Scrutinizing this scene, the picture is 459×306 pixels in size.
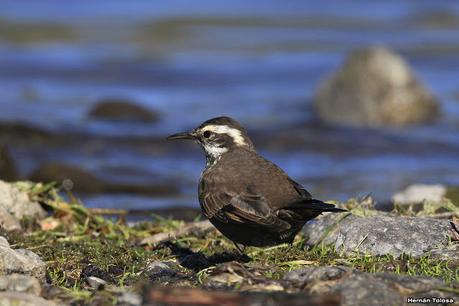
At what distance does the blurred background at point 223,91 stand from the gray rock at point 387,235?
4.76 metres

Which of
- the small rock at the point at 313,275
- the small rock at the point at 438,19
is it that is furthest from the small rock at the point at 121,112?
the small rock at the point at 438,19

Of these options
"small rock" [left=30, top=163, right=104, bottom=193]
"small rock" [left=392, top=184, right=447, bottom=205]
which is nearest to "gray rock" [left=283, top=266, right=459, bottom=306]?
"small rock" [left=392, top=184, right=447, bottom=205]

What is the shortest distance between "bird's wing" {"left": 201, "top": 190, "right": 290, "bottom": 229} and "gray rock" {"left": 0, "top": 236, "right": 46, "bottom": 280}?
4.82 feet

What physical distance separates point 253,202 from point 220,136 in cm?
121

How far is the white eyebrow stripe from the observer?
8.70m

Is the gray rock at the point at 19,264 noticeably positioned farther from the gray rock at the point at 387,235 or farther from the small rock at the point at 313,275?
the gray rock at the point at 387,235

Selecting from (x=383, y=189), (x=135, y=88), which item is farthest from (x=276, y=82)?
(x=383, y=189)

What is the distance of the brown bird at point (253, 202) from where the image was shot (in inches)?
299

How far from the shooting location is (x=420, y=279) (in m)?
6.09

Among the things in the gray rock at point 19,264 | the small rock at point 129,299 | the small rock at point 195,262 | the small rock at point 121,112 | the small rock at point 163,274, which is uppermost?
the small rock at point 129,299

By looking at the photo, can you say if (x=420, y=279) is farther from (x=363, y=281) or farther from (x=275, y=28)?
(x=275, y=28)

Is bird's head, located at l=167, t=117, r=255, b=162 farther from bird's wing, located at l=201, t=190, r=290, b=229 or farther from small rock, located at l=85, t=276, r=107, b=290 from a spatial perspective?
small rock, located at l=85, t=276, r=107, b=290

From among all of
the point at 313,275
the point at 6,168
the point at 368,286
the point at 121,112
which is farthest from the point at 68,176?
the point at 368,286

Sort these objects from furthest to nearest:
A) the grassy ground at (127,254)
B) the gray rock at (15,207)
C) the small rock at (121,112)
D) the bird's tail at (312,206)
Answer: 1. the small rock at (121,112)
2. the gray rock at (15,207)
3. the bird's tail at (312,206)
4. the grassy ground at (127,254)
